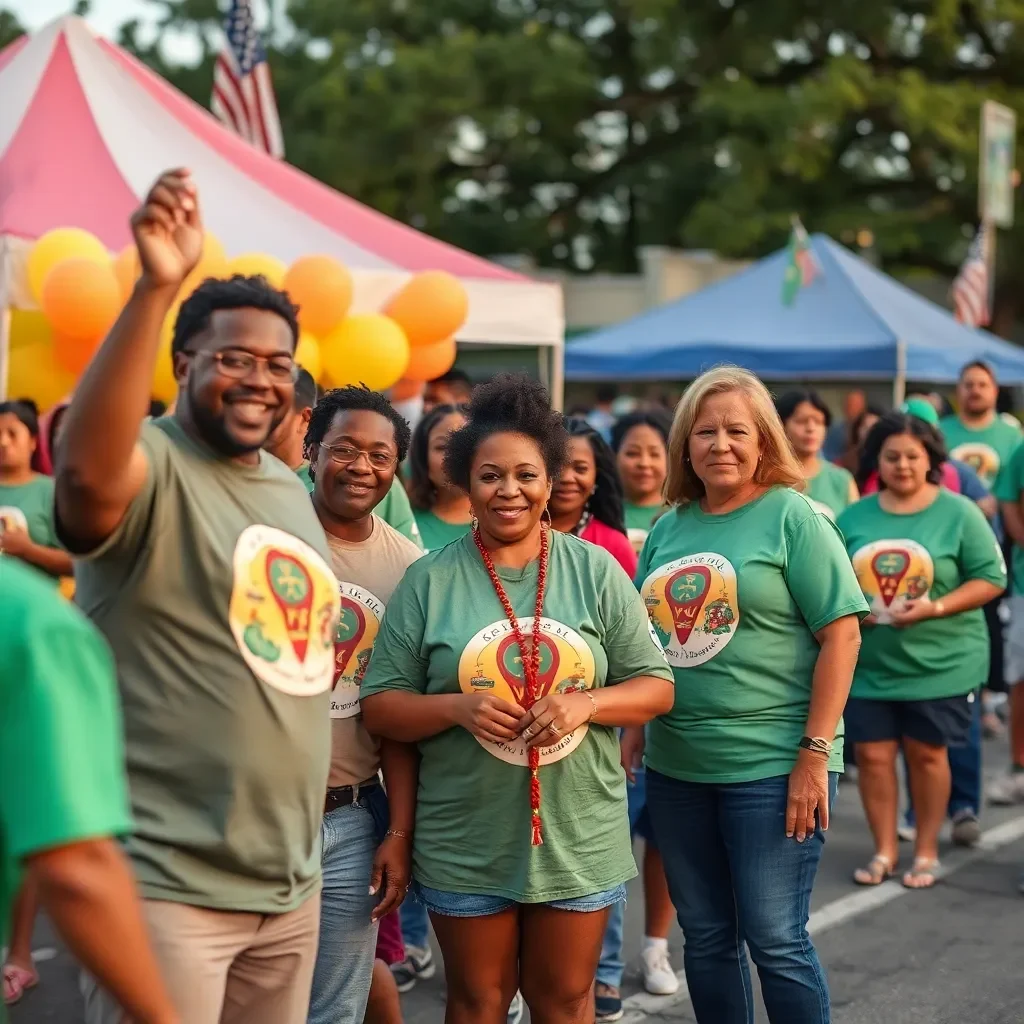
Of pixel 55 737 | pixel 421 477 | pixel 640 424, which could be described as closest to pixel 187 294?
pixel 421 477

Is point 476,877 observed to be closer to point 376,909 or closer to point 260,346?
point 376,909

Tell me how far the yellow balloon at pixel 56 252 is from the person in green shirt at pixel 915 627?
3.60 m

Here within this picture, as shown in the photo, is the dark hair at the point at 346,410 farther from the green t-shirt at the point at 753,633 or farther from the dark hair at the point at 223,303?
the dark hair at the point at 223,303

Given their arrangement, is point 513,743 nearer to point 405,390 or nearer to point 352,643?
point 352,643

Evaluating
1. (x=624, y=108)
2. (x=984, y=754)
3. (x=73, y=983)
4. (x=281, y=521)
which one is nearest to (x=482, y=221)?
(x=624, y=108)

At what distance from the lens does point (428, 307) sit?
313 inches

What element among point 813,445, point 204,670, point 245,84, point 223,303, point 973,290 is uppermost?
point 245,84

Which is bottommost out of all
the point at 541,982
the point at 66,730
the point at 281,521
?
the point at 541,982

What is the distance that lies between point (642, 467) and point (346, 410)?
2.59 m

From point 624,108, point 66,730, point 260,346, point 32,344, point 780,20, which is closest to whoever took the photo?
point 66,730

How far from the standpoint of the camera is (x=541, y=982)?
10.9ft

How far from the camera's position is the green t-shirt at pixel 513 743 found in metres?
3.27

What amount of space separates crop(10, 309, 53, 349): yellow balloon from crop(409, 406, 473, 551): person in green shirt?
8.83 ft

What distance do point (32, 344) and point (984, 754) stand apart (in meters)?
5.60
